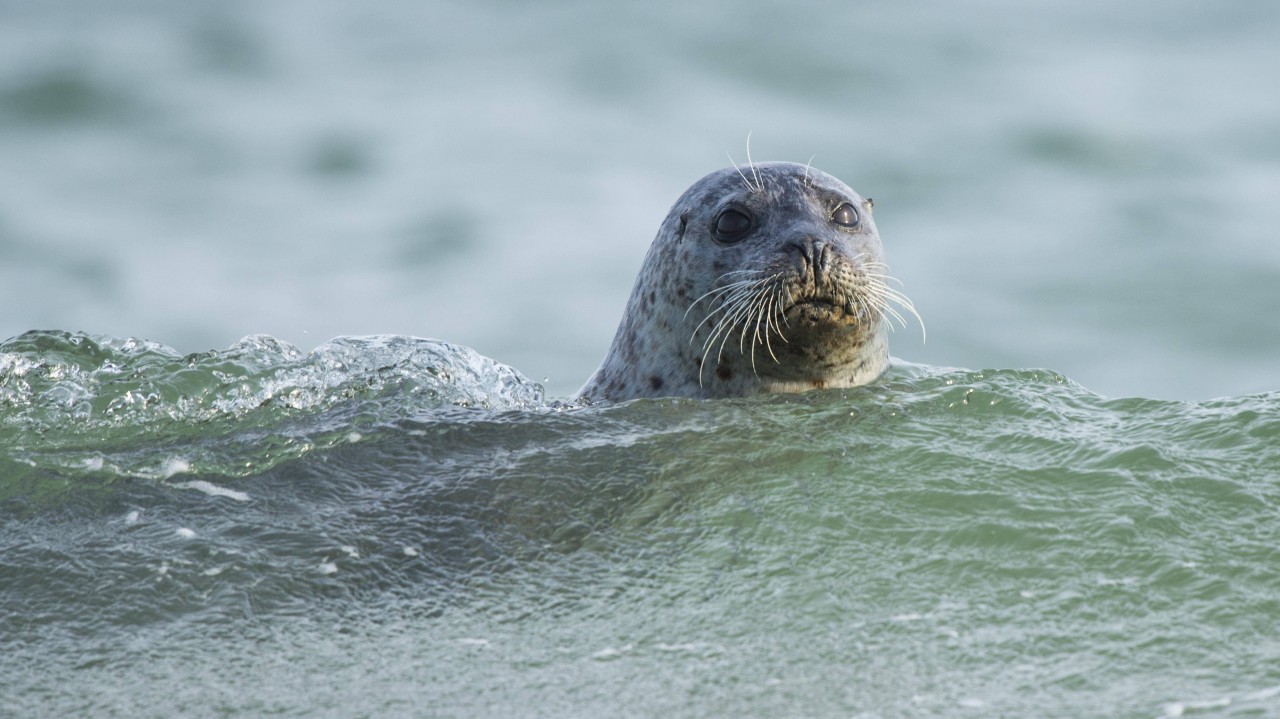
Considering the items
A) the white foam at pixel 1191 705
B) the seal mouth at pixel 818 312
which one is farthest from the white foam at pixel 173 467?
the white foam at pixel 1191 705

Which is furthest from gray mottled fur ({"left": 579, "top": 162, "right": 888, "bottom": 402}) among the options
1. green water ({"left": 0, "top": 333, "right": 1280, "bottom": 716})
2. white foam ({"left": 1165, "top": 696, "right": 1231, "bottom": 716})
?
white foam ({"left": 1165, "top": 696, "right": 1231, "bottom": 716})

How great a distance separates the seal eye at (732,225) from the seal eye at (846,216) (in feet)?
1.26

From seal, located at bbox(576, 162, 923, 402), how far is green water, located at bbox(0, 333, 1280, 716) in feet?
1.13

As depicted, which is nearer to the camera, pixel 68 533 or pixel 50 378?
pixel 68 533

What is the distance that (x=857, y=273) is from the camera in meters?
6.36

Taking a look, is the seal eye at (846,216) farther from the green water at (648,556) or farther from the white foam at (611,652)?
the white foam at (611,652)

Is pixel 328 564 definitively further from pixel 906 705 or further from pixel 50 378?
pixel 50 378

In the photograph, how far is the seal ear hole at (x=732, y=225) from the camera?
676 centimetres

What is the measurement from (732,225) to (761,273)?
19.4 inches

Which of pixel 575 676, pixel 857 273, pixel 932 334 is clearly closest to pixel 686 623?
pixel 575 676

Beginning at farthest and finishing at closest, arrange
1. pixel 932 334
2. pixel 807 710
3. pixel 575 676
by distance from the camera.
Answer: pixel 932 334 → pixel 575 676 → pixel 807 710

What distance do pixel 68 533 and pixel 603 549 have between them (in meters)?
1.64

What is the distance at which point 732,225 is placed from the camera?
267 inches

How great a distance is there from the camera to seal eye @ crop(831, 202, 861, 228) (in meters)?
6.82
